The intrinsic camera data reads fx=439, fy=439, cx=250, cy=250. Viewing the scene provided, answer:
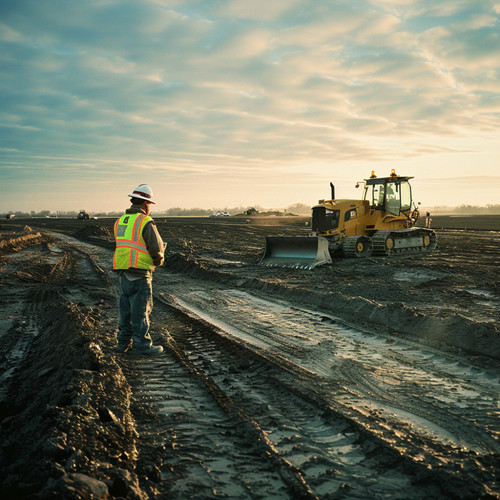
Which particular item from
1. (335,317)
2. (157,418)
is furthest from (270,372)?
(335,317)

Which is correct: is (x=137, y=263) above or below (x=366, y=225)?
below

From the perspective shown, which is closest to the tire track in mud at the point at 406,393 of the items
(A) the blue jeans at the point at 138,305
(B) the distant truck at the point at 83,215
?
(A) the blue jeans at the point at 138,305

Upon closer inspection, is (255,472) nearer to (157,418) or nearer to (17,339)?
(157,418)

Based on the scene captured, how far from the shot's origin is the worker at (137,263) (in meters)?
5.95

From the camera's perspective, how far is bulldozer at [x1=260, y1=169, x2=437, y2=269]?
16.7 metres

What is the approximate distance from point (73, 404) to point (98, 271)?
11.9 meters

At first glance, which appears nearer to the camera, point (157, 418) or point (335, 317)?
point (157, 418)

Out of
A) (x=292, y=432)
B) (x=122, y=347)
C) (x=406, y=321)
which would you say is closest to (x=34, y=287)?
(x=122, y=347)

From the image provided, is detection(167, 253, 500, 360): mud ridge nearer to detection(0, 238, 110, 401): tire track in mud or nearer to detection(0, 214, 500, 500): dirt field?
detection(0, 214, 500, 500): dirt field

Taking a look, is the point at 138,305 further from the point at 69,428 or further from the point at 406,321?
the point at 406,321

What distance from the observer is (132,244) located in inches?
235

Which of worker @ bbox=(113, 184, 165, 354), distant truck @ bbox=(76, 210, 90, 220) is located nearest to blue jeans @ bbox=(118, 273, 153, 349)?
worker @ bbox=(113, 184, 165, 354)

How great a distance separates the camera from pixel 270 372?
530 cm

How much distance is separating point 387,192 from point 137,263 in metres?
14.0
